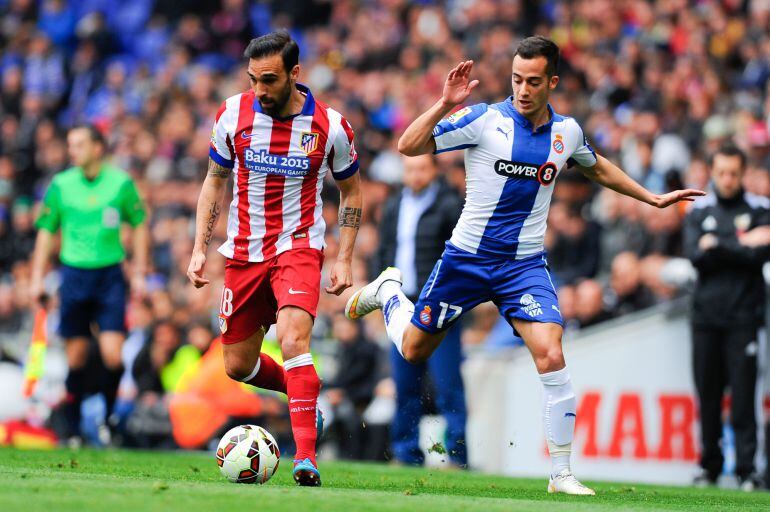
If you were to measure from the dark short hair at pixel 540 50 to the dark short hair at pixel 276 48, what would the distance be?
1384 mm

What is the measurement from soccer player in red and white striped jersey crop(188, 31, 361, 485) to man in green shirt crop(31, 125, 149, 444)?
159 inches

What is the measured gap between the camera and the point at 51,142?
73.3 ft

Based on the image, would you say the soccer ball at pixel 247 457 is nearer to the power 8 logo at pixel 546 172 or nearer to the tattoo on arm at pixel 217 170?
the tattoo on arm at pixel 217 170

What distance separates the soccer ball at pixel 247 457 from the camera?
25.5ft

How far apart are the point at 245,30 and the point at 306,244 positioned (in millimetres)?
18193

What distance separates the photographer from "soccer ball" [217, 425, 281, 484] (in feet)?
25.5

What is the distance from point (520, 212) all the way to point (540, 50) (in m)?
1.00

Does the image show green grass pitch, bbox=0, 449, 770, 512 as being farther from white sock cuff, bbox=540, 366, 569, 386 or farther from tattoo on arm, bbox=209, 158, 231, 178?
tattoo on arm, bbox=209, 158, 231, 178

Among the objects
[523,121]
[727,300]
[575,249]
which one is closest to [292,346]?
[523,121]

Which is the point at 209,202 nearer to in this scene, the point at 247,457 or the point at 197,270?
the point at 197,270

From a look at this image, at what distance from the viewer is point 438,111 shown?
24.8 feet

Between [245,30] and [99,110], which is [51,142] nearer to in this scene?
[99,110]

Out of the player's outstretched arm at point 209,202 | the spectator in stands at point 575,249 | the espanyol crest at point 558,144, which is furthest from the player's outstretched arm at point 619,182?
the spectator in stands at point 575,249

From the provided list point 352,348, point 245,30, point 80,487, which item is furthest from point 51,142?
point 80,487
